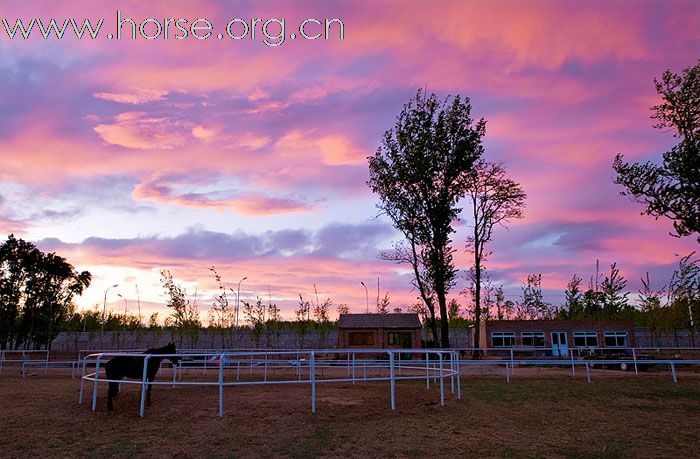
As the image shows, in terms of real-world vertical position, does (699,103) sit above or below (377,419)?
above

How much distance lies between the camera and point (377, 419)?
1062 cm

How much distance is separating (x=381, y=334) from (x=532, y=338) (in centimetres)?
1347

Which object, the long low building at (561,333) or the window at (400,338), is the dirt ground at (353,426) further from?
the long low building at (561,333)

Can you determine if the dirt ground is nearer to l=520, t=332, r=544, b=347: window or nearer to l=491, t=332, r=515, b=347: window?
l=520, t=332, r=544, b=347: window

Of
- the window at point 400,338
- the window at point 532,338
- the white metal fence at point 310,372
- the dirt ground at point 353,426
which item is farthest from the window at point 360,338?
the dirt ground at point 353,426

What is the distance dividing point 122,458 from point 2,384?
14378 mm

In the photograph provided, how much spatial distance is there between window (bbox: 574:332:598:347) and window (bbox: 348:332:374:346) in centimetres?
1748

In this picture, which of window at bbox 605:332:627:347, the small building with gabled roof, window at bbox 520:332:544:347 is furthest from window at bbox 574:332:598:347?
the small building with gabled roof

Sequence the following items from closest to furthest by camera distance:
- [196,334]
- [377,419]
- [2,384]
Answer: [377,419] → [2,384] → [196,334]

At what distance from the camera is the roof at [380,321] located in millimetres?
42503

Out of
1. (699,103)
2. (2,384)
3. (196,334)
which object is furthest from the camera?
(196,334)

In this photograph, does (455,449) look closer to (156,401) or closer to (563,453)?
(563,453)

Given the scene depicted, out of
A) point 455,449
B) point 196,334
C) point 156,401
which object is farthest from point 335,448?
point 196,334

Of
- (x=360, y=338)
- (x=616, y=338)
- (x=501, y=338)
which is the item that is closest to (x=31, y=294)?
(x=360, y=338)
